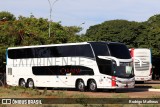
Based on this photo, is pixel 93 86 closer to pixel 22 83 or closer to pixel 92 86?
pixel 92 86

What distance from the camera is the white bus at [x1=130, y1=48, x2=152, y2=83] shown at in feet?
127

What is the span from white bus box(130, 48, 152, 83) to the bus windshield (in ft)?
27.2

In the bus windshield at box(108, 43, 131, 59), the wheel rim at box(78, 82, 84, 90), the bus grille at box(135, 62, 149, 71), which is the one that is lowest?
the wheel rim at box(78, 82, 84, 90)

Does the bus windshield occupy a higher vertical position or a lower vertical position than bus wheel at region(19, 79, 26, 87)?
higher

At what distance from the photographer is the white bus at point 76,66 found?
29781 mm

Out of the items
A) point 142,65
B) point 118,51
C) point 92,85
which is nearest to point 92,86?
point 92,85

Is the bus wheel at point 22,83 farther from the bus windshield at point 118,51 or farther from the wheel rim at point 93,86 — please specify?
the bus windshield at point 118,51

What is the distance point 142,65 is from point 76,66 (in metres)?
9.47

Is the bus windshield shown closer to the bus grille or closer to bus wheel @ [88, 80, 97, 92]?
bus wheel @ [88, 80, 97, 92]

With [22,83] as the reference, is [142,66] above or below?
above

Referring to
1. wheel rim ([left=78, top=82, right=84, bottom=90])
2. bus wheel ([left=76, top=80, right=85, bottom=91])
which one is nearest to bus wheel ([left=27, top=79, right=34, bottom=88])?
bus wheel ([left=76, top=80, right=85, bottom=91])

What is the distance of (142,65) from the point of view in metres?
38.9

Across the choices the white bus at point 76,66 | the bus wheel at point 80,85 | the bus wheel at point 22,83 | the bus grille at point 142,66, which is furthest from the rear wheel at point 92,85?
the bus grille at point 142,66

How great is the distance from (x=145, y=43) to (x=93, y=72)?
41.0m
